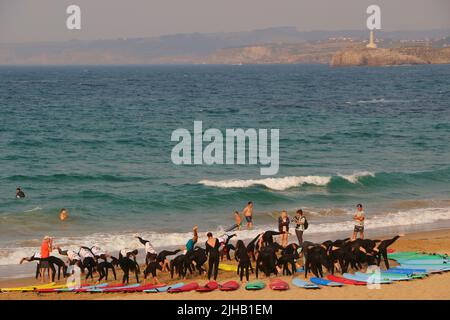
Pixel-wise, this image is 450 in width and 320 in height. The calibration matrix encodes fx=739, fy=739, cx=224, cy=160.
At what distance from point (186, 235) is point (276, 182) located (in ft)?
37.8

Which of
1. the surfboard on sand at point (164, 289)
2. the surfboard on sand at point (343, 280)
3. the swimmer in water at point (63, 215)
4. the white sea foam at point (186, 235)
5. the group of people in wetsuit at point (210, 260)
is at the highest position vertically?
the group of people in wetsuit at point (210, 260)

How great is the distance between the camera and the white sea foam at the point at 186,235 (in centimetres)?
2577

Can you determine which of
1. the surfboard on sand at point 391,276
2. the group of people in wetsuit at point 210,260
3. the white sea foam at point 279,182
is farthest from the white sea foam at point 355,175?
the surfboard on sand at point 391,276

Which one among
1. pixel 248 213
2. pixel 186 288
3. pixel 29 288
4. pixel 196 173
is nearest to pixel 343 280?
pixel 186 288

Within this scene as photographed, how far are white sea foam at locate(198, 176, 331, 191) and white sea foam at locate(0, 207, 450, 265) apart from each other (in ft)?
23.0

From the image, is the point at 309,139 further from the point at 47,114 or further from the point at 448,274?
the point at 448,274

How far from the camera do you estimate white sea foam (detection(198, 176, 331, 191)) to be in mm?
38062

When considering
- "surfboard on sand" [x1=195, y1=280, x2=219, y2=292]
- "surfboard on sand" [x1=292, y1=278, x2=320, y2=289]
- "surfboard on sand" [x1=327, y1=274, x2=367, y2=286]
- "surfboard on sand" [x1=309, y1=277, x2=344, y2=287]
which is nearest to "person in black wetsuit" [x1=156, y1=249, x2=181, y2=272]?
"surfboard on sand" [x1=195, y1=280, x2=219, y2=292]

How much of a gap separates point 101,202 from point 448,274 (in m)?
18.5

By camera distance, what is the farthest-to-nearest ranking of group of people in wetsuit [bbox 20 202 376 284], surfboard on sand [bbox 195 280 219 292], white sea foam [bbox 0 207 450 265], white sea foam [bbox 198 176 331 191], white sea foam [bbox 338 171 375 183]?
white sea foam [bbox 338 171 375 183] → white sea foam [bbox 198 176 331 191] → white sea foam [bbox 0 207 450 265] → group of people in wetsuit [bbox 20 202 376 284] → surfboard on sand [bbox 195 280 219 292]

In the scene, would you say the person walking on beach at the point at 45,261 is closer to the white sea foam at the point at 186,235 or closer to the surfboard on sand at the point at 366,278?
the white sea foam at the point at 186,235

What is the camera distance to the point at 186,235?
27.9 m

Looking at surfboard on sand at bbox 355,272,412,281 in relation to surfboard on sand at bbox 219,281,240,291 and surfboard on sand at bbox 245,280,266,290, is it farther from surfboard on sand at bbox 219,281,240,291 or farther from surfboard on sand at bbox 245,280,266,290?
surfboard on sand at bbox 219,281,240,291

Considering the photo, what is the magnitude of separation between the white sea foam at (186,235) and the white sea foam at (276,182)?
7.00 metres
